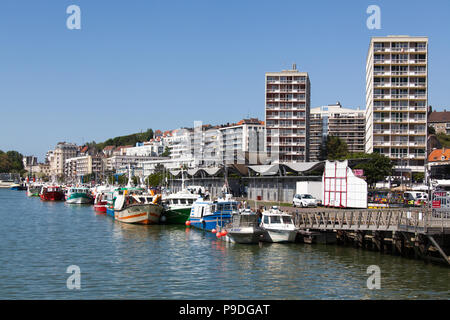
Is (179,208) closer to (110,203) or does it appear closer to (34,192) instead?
(110,203)

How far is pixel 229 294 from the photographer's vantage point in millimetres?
27125

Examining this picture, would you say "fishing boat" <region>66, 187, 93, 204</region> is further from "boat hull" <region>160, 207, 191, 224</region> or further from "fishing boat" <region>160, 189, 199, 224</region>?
"boat hull" <region>160, 207, 191, 224</region>

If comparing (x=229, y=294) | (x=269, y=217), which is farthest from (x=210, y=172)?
(x=229, y=294)

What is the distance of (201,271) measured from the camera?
108 ft

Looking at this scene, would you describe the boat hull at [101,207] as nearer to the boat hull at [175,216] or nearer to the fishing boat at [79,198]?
the fishing boat at [79,198]

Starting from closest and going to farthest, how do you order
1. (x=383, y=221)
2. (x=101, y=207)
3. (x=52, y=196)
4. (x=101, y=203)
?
(x=383, y=221), (x=101, y=207), (x=101, y=203), (x=52, y=196)

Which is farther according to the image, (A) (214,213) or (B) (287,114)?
(B) (287,114)

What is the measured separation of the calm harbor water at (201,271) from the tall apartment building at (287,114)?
8654 centimetres

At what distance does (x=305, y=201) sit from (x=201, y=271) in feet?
107

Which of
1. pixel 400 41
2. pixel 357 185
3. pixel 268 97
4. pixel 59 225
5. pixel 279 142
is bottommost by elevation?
pixel 59 225

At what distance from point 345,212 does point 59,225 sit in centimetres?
3626

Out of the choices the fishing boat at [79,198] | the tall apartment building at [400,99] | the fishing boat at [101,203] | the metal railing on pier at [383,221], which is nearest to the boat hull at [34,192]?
the fishing boat at [79,198]

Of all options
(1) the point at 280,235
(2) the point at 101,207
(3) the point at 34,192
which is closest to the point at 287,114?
(2) the point at 101,207
